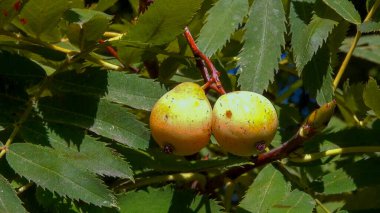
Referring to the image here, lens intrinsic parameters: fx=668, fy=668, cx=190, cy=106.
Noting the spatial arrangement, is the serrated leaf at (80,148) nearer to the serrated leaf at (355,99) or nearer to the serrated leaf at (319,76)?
the serrated leaf at (319,76)

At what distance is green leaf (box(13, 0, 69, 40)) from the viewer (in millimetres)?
1241

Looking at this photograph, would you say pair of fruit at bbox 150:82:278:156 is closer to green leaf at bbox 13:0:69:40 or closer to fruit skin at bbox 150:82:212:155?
fruit skin at bbox 150:82:212:155

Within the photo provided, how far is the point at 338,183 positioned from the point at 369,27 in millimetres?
332

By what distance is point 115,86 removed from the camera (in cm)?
131

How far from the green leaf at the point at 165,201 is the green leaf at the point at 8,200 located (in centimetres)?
23

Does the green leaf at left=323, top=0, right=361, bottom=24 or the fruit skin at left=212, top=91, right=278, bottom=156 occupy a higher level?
the green leaf at left=323, top=0, right=361, bottom=24

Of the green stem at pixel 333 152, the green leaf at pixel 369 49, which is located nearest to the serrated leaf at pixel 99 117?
the green stem at pixel 333 152

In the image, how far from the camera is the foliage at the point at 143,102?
1.20 metres

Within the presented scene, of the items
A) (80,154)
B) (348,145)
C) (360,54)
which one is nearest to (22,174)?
(80,154)

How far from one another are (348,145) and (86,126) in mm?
580

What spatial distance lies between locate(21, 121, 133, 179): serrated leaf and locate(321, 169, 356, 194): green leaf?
17.9 inches

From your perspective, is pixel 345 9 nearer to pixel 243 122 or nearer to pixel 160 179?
pixel 243 122

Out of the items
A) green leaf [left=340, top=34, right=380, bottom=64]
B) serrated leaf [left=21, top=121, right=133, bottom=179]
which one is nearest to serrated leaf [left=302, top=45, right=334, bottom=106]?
serrated leaf [left=21, top=121, right=133, bottom=179]

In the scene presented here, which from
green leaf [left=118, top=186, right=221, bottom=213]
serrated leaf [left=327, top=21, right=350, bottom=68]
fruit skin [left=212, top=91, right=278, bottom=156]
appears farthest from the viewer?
serrated leaf [left=327, top=21, right=350, bottom=68]
